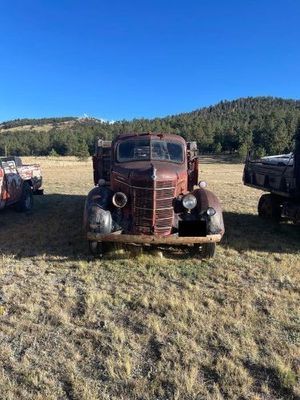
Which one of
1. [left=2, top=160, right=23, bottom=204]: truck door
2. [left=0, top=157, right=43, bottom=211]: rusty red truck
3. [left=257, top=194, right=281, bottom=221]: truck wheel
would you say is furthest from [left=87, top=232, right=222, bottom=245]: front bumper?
[left=2, top=160, right=23, bottom=204]: truck door

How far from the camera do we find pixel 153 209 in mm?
7656

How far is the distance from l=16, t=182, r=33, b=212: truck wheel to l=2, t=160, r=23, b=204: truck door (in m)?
0.26

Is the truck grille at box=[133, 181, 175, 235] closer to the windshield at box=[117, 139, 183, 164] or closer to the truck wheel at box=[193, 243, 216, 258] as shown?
the truck wheel at box=[193, 243, 216, 258]

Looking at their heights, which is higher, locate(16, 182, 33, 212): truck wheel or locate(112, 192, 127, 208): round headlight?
locate(112, 192, 127, 208): round headlight

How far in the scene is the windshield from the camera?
899cm

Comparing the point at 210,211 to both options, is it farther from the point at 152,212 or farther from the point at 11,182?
the point at 11,182

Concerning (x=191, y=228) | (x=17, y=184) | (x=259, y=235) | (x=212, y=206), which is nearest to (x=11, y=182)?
(x=17, y=184)

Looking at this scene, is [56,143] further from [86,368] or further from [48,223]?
[86,368]

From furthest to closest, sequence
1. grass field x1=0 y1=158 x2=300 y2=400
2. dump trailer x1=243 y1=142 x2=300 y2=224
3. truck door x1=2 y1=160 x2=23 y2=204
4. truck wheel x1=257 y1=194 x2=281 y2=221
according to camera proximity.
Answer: truck door x1=2 y1=160 x2=23 y2=204, truck wheel x1=257 y1=194 x2=281 y2=221, dump trailer x1=243 y1=142 x2=300 y2=224, grass field x1=0 y1=158 x2=300 y2=400

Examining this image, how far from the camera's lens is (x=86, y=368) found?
14.0 feet

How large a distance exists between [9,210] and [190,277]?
27.7ft

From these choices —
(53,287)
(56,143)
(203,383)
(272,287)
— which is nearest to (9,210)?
(53,287)

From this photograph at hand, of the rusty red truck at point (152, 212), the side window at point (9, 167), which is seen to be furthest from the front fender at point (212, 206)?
the side window at point (9, 167)

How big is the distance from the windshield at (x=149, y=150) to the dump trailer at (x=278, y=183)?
8.82ft
